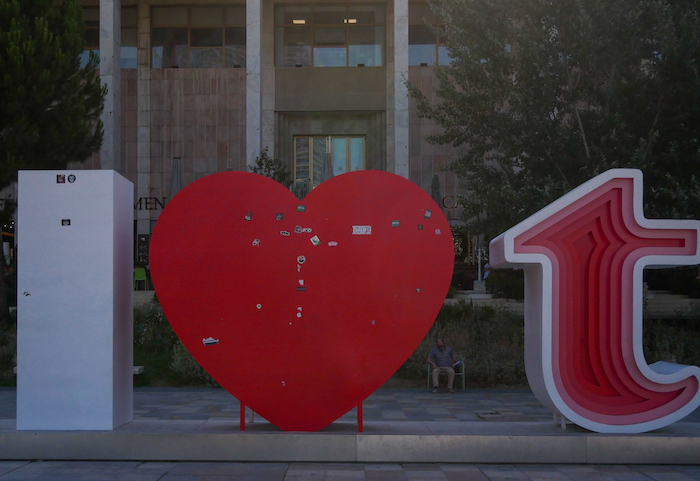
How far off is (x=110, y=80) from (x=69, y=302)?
2057 centimetres

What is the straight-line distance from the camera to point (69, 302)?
782 centimetres

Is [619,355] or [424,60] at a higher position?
[424,60]

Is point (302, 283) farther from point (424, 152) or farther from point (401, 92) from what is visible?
point (424, 152)

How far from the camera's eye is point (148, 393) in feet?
43.4

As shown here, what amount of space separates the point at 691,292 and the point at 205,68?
19.8 meters

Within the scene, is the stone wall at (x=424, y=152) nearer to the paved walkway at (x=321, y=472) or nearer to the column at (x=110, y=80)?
the column at (x=110, y=80)

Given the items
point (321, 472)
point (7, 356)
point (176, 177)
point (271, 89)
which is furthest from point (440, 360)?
point (271, 89)

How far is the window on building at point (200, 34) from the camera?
30516 mm

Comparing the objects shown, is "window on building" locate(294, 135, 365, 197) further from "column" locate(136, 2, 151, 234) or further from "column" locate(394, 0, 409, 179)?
"column" locate(136, 2, 151, 234)

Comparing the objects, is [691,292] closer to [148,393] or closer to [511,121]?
[511,121]

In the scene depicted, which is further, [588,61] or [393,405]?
[588,61]

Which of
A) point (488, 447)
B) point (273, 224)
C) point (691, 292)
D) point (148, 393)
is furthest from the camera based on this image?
point (691, 292)

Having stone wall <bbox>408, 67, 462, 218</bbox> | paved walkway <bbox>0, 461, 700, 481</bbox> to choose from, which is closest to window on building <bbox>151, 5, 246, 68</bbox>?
stone wall <bbox>408, 67, 462, 218</bbox>

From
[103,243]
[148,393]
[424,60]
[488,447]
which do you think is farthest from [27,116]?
[424,60]
